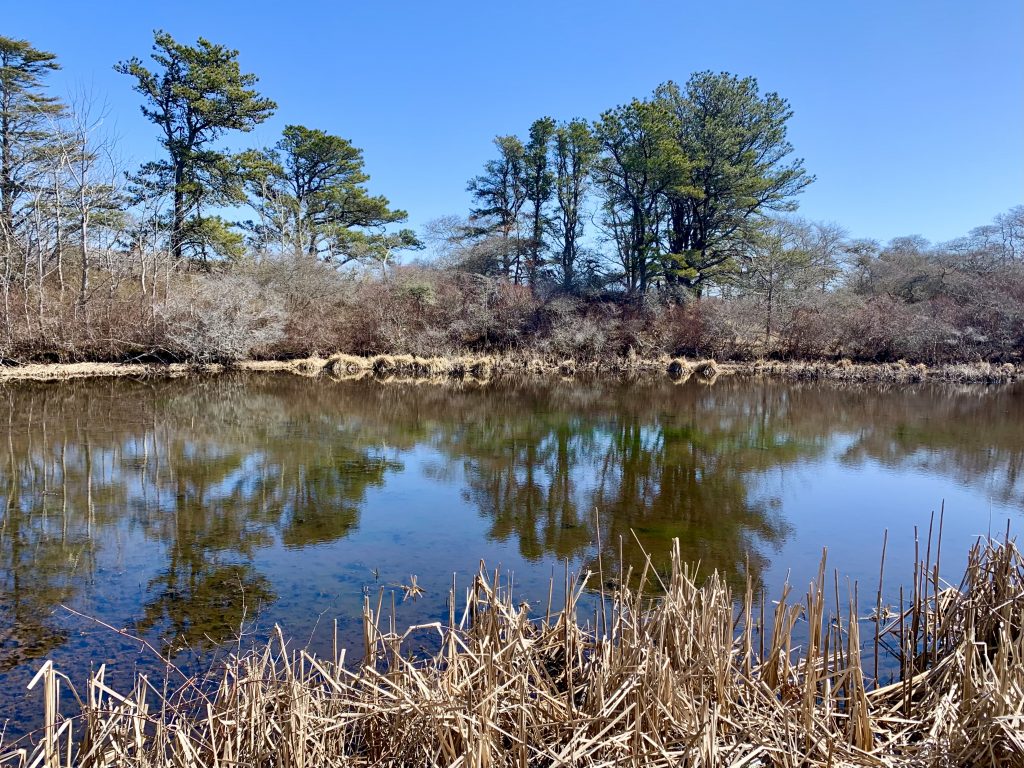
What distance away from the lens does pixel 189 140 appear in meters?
32.2

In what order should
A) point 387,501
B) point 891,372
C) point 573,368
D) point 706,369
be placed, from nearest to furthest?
1. point 387,501
2. point 891,372
3. point 706,369
4. point 573,368

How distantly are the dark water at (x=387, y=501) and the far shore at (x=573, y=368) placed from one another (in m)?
7.85

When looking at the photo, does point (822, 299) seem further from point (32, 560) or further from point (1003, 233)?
point (32, 560)

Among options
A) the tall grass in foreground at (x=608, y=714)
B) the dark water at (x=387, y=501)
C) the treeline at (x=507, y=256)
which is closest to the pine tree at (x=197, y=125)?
→ the treeline at (x=507, y=256)

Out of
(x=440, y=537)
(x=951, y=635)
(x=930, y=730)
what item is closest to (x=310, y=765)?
(x=930, y=730)

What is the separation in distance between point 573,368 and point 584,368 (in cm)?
78

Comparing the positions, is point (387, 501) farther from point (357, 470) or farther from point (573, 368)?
point (573, 368)

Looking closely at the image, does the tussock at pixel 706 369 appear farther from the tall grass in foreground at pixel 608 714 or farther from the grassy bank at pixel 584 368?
the tall grass in foreground at pixel 608 714

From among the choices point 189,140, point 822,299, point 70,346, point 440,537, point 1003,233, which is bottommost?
point 440,537

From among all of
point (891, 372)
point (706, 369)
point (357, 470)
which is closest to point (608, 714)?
point (357, 470)

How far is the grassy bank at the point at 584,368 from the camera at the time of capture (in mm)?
27812

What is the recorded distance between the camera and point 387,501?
9.62 meters

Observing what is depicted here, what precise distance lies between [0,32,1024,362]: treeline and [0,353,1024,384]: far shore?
3.11 ft

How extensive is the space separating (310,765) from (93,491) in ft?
26.4
